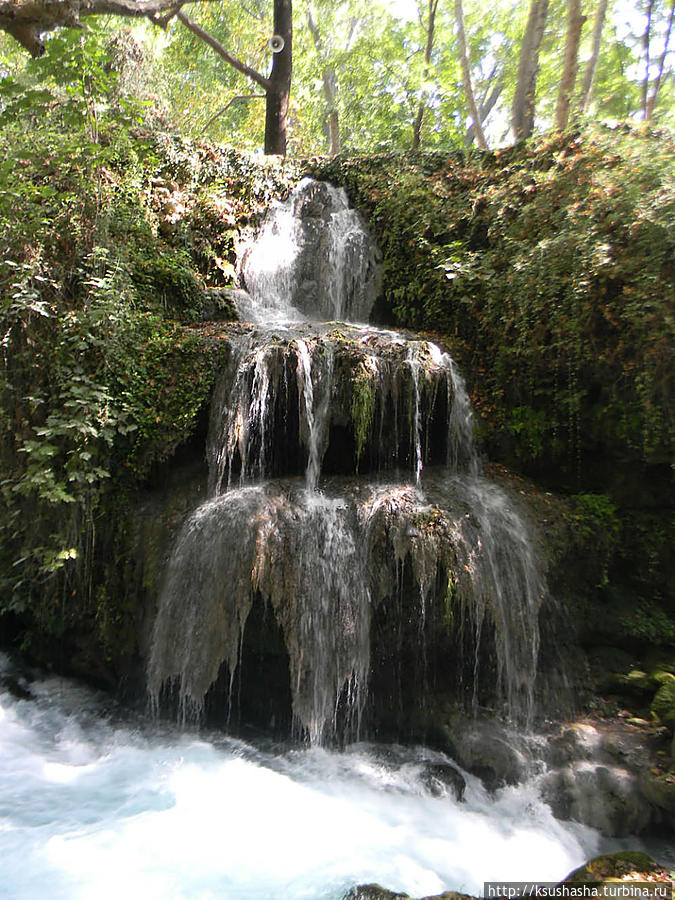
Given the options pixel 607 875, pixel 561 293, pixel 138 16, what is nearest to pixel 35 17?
pixel 138 16

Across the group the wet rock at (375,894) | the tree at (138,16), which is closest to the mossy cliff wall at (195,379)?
the tree at (138,16)

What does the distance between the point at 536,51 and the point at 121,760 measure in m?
14.4

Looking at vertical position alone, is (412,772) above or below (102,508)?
below

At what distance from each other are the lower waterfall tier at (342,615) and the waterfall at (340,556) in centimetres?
1

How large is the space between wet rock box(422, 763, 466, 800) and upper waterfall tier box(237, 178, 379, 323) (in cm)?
661

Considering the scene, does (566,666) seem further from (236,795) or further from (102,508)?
(102,508)

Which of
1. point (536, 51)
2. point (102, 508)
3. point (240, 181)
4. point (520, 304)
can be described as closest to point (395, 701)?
point (102, 508)

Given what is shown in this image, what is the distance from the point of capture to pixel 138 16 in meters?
9.11

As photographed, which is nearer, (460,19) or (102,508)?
(102,508)

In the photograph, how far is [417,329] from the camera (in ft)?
27.8

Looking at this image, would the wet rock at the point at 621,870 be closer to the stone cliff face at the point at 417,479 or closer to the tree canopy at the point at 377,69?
the stone cliff face at the point at 417,479

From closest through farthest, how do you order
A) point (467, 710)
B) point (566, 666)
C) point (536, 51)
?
point (467, 710)
point (566, 666)
point (536, 51)

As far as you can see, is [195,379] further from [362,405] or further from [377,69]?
[377,69]

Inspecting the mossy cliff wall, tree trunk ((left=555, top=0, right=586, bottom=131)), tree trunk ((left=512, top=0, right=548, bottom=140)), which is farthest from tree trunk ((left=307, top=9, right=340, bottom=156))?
the mossy cliff wall
